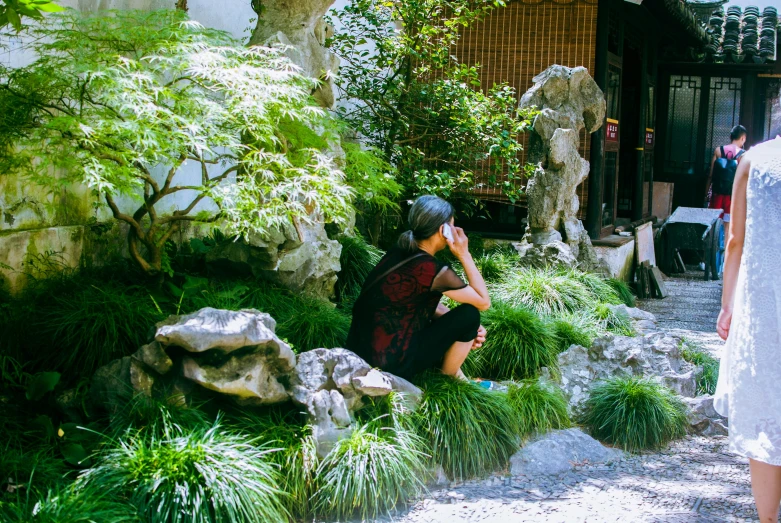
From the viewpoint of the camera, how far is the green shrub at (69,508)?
311cm

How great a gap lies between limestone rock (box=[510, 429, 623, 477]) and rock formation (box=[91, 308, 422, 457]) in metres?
0.97

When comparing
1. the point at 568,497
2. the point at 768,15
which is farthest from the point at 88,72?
the point at 768,15

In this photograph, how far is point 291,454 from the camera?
3914mm

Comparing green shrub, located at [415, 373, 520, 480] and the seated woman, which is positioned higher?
the seated woman

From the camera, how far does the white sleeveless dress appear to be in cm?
323

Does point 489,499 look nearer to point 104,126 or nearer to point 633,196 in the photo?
point 104,126

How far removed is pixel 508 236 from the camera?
10.1 metres

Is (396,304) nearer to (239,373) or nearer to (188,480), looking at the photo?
(239,373)

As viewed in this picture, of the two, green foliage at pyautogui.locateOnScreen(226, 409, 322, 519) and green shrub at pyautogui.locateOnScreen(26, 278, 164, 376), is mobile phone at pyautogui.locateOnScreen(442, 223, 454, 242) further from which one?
green shrub at pyautogui.locateOnScreen(26, 278, 164, 376)

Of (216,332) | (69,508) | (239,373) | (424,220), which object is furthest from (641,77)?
(69,508)

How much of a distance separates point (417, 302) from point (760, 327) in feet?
6.44

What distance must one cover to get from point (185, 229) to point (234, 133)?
2.23m

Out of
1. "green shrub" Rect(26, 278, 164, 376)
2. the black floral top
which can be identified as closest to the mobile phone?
the black floral top

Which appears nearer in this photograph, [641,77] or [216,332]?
[216,332]
